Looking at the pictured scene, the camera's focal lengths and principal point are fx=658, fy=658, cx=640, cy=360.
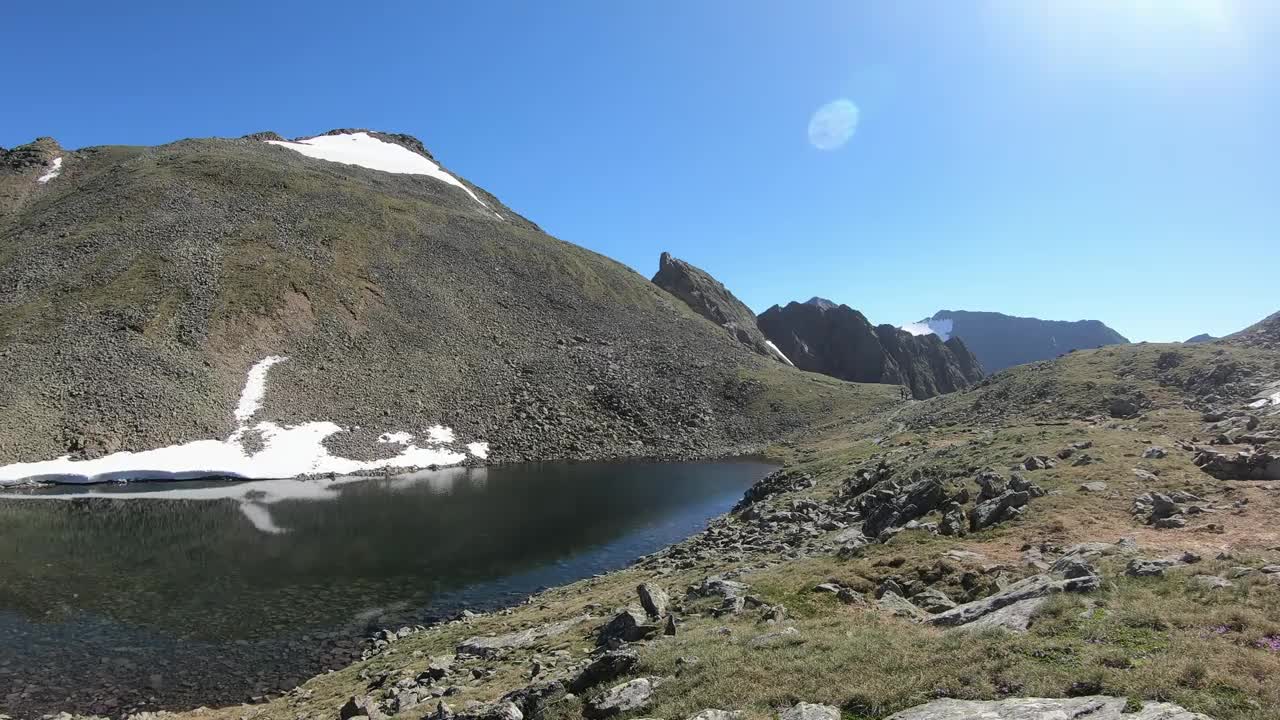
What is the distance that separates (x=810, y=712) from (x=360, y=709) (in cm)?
1310

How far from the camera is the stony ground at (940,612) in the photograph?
11.3 meters

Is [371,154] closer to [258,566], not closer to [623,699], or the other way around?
[258,566]

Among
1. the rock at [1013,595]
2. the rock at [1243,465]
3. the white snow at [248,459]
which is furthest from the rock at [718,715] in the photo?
the white snow at [248,459]

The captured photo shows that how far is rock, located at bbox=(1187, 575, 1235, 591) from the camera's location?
47.9ft

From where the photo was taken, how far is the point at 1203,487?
85.5 feet

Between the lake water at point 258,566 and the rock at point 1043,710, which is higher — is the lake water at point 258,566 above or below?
below

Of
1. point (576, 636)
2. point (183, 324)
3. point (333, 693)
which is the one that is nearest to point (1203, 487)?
point (576, 636)

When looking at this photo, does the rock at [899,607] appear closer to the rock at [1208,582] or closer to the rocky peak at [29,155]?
the rock at [1208,582]

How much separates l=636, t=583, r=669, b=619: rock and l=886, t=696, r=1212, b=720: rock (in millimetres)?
10366

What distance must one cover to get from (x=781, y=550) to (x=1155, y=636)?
20.3 metres

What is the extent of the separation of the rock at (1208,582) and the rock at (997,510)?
34.0 feet

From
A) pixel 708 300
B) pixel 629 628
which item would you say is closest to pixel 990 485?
pixel 629 628

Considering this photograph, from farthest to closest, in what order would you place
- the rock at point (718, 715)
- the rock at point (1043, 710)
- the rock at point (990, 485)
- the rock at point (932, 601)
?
1. the rock at point (990, 485)
2. the rock at point (932, 601)
3. the rock at point (718, 715)
4. the rock at point (1043, 710)

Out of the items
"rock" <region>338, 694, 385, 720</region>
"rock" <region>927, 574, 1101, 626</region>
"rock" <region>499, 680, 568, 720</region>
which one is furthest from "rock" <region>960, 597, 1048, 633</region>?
"rock" <region>338, 694, 385, 720</region>
